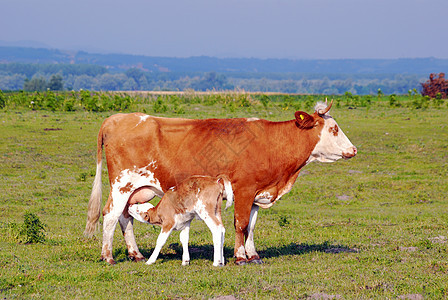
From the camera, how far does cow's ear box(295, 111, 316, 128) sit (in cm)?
1019

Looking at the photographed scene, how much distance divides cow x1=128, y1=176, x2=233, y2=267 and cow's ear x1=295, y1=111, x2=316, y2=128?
69.9 inches

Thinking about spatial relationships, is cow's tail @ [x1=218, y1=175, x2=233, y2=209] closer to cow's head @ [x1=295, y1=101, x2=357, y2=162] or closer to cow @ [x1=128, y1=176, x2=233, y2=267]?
cow @ [x1=128, y1=176, x2=233, y2=267]

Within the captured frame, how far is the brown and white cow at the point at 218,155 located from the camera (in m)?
9.86

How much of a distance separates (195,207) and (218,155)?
1.03 m

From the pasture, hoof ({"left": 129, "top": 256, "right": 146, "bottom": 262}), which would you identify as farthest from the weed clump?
hoof ({"left": 129, "top": 256, "right": 146, "bottom": 262})

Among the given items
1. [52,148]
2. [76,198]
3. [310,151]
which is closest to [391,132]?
[52,148]

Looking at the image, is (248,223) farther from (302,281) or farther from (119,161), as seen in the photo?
(119,161)

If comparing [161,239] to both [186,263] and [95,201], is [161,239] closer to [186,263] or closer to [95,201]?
[186,263]

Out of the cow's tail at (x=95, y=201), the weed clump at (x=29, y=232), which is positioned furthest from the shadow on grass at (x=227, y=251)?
the weed clump at (x=29, y=232)

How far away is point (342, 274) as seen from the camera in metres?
8.88

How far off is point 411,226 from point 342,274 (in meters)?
6.00

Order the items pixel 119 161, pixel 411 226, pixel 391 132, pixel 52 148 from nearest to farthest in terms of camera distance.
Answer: pixel 119 161
pixel 411 226
pixel 52 148
pixel 391 132

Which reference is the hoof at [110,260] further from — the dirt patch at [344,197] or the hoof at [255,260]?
the dirt patch at [344,197]

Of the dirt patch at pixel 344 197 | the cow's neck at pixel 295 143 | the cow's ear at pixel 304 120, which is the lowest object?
the dirt patch at pixel 344 197
